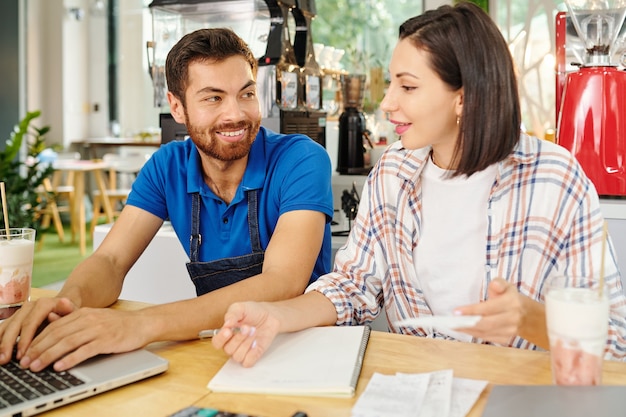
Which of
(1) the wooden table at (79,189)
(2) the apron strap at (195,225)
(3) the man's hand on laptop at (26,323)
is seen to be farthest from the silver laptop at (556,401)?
(1) the wooden table at (79,189)

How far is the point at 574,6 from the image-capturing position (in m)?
2.26

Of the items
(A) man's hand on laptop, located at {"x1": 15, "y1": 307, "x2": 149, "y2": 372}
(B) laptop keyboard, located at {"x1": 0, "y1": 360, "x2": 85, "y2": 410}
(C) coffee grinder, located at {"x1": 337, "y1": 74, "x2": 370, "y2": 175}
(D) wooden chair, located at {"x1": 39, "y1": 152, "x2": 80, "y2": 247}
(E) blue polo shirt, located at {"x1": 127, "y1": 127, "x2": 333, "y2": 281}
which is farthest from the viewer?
(D) wooden chair, located at {"x1": 39, "y1": 152, "x2": 80, "y2": 247}

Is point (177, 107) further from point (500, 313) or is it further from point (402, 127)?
point (500, 313)

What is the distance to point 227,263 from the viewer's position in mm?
1859

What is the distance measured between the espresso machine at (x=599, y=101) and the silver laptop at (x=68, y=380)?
5.09 ft

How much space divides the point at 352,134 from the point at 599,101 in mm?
1202

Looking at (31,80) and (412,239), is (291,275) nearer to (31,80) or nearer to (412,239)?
(412,239)

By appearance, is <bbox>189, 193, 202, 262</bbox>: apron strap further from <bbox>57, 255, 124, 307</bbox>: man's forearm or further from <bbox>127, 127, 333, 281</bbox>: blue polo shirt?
<bbox>57, 255, 124, 307</bbox>: man's forearm

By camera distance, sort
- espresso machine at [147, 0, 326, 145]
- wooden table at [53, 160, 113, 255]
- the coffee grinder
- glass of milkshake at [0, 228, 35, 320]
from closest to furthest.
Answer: glass of milkshake at [0, 228, 35, 320], espresso machine at [147, 0, 326, 145], the coffee grinder, wooden table at [53, 160, 113, 255]

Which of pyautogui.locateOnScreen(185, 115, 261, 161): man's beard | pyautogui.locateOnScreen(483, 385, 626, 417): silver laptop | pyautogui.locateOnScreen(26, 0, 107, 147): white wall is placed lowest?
pyautogui.locateOnScreen(483, 385, 626, 417): silver laptop

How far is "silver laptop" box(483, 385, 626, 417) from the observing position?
2.92 feet

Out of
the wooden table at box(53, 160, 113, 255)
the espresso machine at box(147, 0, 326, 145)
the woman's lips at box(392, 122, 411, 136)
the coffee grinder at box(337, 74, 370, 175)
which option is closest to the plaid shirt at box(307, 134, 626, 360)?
the woman's lips at box(392, 122, 411, 136)

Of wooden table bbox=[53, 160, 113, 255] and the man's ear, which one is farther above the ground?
the man's ear

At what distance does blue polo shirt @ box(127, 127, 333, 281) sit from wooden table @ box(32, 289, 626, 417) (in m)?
0.60
